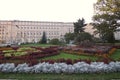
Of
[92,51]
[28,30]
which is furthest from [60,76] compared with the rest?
[28,30]

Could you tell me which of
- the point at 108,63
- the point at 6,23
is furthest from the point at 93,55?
the point at 6,23

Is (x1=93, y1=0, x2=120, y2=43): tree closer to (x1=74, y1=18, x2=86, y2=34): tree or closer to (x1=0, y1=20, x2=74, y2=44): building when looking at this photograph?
(x1=74, y1=18, x2=86, y2=34): tree

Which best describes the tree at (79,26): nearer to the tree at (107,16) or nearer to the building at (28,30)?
the tree at (107,16)

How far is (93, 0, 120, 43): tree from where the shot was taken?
79.9 ft

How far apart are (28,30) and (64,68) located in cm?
8898

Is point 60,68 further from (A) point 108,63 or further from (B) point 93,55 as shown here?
(B) point 93,55

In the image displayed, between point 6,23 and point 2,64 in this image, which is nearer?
point 2,64

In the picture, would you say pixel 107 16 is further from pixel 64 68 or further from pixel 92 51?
pixel 64 68

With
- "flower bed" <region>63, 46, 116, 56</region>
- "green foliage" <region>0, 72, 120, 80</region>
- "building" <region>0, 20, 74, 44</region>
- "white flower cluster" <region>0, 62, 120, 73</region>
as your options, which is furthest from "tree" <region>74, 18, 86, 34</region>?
"green foliage" <region>0, 72, 120, 80</region>

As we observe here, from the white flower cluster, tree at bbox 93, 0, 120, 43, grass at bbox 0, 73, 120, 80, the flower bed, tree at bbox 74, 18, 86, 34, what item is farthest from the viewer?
tree at bbox 74, 18, 86, 34

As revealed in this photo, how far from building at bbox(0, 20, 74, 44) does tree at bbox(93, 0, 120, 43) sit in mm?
60730

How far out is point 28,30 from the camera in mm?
96562

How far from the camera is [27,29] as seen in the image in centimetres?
9681

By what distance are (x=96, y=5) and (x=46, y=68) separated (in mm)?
18846
